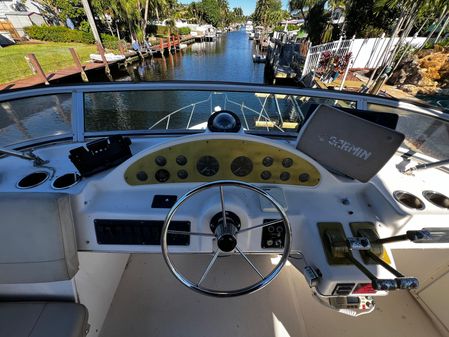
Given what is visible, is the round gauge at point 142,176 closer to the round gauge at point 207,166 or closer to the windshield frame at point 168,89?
the round gauge at point 207,166

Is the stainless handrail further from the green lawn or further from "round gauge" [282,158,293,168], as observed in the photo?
the green lawn

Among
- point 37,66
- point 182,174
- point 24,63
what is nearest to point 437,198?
point 182,174

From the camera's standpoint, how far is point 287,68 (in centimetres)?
1416

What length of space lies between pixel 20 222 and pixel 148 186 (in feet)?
2.15

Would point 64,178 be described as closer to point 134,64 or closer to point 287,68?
point 287,68

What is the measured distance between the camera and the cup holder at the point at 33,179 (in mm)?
1457

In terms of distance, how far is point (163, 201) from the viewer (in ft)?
4.59

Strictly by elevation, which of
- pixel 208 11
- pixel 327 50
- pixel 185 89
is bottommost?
pixel 208 11

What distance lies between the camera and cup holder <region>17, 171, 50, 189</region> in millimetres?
1457

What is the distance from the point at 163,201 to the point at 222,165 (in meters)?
0.43

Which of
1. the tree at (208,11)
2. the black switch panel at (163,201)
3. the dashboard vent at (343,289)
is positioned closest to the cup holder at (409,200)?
the dashboard vent at (343,289)

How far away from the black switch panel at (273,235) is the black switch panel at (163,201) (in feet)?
1.91

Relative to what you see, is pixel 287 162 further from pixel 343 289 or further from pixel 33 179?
pixel 33 179

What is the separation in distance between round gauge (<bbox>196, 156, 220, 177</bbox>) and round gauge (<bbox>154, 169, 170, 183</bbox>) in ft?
0.66
